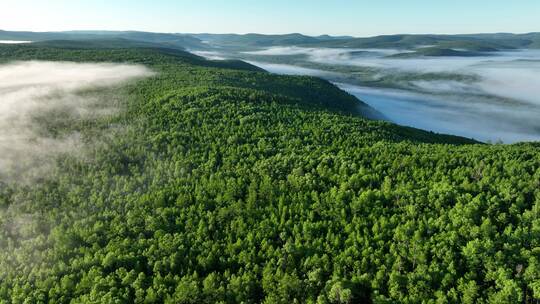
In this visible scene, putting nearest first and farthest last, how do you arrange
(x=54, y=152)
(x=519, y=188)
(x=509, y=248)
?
(x=509, y=248) < (x=519, y=188) < (x=54, y=152)

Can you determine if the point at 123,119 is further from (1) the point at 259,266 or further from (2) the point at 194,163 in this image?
(1) the point at 259,266

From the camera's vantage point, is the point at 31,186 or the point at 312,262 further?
the point at 31,186

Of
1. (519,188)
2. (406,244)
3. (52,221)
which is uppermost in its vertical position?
(519,188)

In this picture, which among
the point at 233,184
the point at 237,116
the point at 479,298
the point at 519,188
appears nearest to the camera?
the point at 479,298

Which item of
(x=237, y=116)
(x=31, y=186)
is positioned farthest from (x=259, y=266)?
(x=237, y=116)

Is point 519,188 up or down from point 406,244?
up

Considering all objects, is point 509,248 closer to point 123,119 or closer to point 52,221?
point 52,221
